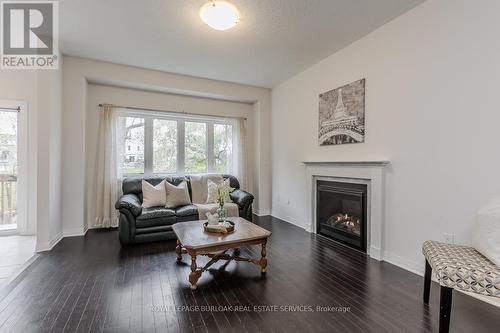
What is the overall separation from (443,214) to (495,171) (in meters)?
0.59

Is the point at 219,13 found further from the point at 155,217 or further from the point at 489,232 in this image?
the point at 489,232

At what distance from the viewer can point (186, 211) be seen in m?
3.76

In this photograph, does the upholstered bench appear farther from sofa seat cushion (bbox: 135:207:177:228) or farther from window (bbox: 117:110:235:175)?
window (bbox: 117:110:235:175)

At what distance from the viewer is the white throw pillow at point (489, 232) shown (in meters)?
1.65

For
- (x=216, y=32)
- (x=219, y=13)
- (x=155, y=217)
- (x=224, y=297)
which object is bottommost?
(x=224, y=297)

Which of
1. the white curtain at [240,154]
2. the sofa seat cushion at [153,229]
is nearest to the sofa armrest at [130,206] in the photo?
the sofa seat cushion at [153,229]

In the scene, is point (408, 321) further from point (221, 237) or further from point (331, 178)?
point (331, 178)

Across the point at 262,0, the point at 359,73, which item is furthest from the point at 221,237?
the point at 359,73

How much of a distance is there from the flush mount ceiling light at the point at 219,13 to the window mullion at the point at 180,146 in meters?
2.71

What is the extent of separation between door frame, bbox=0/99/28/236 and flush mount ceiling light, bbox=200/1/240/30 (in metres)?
3.37

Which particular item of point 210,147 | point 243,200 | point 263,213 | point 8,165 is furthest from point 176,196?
point 8,165

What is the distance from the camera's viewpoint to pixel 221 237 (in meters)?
2.49

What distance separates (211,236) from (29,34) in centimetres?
350

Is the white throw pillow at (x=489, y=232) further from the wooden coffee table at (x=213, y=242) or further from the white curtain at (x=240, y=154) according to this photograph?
the white curtain at (x=240, y=154)
